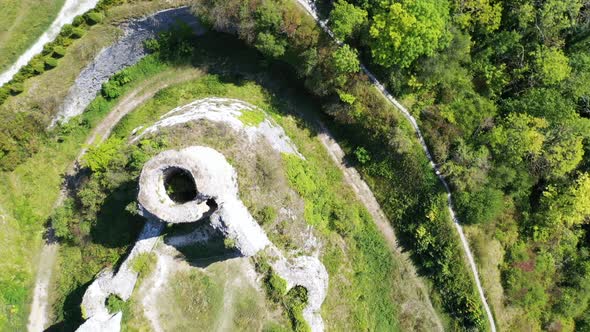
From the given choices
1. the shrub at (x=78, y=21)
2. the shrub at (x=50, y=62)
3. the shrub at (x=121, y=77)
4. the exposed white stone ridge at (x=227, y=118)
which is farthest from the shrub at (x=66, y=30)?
the exposed white stone ridge at (x=227, y=118)

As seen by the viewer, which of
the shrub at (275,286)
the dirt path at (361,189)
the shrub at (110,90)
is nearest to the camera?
the shrub at (275,286)

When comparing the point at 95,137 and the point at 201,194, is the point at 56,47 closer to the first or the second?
the point at 95,137

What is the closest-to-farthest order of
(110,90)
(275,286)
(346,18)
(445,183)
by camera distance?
(275,286) < (346,18) < (445,183) < (110,90)

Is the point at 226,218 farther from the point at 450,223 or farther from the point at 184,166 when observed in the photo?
the point at 450,223

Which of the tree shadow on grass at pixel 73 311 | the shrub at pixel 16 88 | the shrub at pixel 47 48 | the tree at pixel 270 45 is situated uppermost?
the tree at pixel 270 45

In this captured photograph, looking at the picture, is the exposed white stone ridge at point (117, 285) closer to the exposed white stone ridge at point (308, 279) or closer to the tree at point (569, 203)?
the exposed white stone ridge at point (308, 279)

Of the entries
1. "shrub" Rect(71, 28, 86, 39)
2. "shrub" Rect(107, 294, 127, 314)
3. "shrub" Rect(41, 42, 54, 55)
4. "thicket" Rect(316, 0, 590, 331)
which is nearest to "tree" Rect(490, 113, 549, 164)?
"thicket" Rect(316, 0, 590, 331)

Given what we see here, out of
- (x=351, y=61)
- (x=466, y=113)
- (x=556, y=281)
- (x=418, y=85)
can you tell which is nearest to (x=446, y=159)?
(x=466, y=113)

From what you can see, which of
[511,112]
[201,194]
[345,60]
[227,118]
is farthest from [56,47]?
[511,112]
